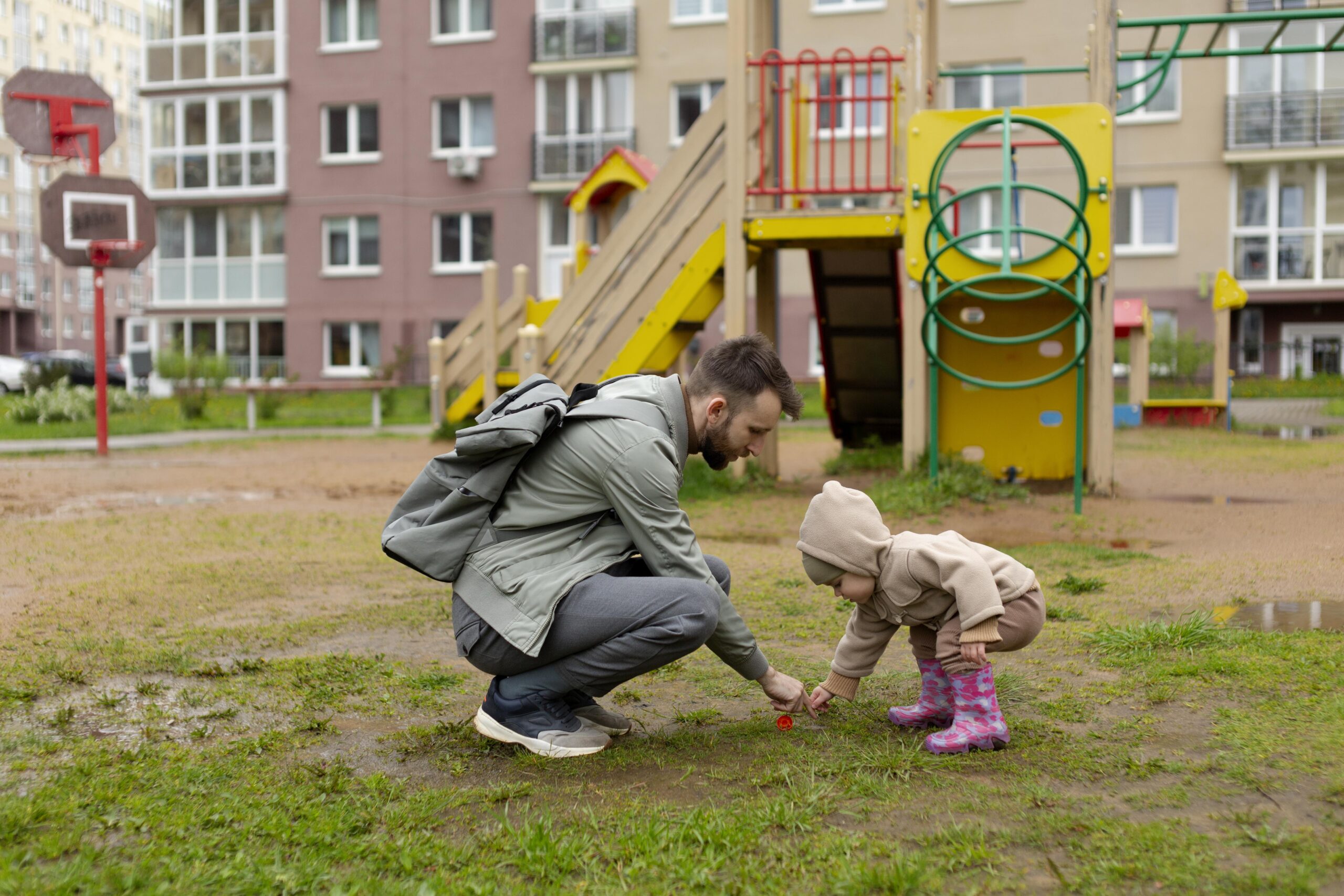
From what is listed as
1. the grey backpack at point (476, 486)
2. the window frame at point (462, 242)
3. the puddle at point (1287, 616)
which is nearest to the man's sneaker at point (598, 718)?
the grey backpack at point (476, 486)

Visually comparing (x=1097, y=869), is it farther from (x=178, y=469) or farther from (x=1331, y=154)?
(x=1331, y=154)

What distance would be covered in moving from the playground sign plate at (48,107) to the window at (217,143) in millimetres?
16933

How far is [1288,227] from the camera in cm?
2753

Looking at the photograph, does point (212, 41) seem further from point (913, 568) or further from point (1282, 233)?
point (913, 568)

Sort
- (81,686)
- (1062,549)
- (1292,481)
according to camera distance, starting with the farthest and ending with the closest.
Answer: (1292,481) < (1062,549) < (81,686)

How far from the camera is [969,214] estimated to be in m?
27.0

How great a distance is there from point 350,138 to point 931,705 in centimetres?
3012

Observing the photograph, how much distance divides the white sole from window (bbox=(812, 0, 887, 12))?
2654cm

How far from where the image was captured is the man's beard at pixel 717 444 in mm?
3131

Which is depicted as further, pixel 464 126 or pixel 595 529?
pixel 464 126

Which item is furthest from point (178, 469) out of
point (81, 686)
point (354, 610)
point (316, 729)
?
point (316, 729)

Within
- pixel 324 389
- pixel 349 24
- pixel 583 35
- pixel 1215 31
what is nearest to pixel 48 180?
pixel 349 24

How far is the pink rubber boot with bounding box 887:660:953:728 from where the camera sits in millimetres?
3311

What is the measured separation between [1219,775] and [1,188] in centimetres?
7215
